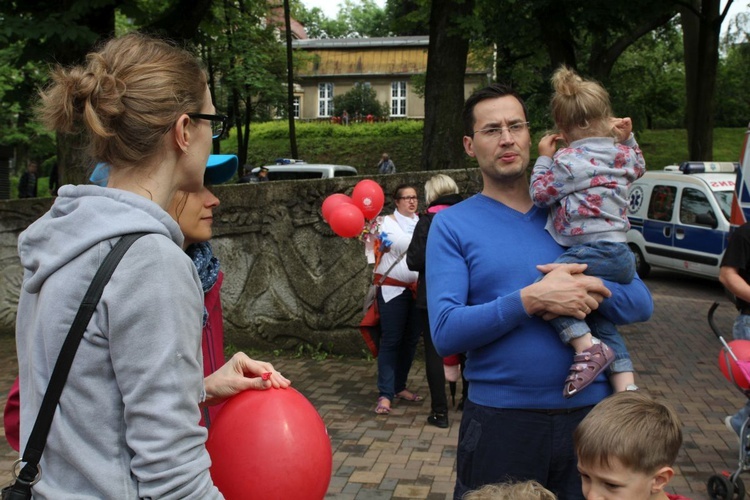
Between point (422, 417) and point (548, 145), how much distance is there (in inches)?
157

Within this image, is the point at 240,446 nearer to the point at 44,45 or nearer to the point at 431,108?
the point at 44,45

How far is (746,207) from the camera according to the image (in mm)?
8922

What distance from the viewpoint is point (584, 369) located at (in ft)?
7.89

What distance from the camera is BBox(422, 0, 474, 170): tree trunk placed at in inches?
483

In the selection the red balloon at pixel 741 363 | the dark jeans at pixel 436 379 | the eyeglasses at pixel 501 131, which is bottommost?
the dark jeans at pixel 436 379

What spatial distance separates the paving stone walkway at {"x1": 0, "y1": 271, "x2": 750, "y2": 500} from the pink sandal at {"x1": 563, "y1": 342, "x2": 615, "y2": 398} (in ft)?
8.42

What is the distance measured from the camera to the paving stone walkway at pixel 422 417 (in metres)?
5.05

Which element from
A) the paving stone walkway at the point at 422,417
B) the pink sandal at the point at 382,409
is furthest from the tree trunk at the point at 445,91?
the pink sandal at the point at 382,409

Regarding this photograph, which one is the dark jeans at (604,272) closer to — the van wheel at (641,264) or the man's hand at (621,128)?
the man's hand at (621,128)

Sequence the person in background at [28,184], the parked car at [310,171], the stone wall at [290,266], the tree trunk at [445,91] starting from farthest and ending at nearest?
1. the person in background at [28,184]
2. the parked car at [310,171]
3. the tree trunk at [445,91]
4. the stone wall at [290,266]

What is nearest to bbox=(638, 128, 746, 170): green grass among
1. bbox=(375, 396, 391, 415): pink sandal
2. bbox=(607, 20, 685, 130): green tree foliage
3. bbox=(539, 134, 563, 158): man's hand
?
bbox=(607, 20, 685, 130): green tree foliage

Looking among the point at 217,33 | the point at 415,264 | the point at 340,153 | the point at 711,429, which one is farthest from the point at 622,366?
the point at 340,153

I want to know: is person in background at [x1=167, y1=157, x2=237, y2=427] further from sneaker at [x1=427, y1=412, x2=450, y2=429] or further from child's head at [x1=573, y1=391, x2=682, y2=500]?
sneaker at [x1=427, y1=412, x2=450, y2=429]

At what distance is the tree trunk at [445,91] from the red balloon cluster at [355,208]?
493 cm
